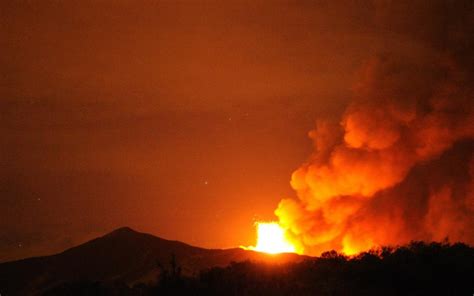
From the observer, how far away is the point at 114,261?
73062mm

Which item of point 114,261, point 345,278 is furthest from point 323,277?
point 114,261

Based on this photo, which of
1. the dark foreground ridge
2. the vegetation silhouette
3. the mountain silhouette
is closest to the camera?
the vegetation silhouette

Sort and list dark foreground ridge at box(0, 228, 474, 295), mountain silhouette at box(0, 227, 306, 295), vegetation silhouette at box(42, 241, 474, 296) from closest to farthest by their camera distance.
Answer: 1. vegetation silhouette at box(42, 241, 474, 296)
2. dark foreground ridge at box(0, 228, 474, 295)
3. mountain silhouette at box(0, 227, 306, 295)

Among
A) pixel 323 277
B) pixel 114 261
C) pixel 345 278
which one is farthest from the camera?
pixel 114 261

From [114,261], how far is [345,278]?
33759 millimetres

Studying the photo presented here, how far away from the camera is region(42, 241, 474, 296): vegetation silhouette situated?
4150 centimetres

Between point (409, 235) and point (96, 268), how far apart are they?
1362 inches

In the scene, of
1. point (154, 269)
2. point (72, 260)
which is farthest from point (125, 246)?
point (154, 269)

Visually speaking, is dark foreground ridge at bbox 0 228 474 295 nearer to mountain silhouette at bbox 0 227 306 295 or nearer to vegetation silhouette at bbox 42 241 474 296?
vegetation silhouette at bbox 42 241 474 296

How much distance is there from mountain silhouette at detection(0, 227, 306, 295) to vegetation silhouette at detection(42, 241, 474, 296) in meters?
13.1

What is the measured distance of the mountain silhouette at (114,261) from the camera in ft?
213

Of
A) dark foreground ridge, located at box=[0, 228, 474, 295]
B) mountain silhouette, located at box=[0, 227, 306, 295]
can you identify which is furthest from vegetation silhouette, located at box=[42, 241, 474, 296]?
mountain silhouette, located at box=[0, 227, 306, 295]

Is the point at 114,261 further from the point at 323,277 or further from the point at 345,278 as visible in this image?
the point at 345,278

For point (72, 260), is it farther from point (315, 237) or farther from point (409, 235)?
point (409, 235)
